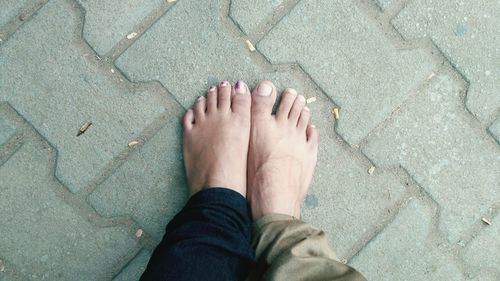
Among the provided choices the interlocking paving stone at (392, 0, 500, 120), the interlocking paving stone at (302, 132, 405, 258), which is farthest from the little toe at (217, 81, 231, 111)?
the interlocking paving stone at (392, 0, 500, 120)

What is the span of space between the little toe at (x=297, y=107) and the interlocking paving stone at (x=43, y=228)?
701 millimetres

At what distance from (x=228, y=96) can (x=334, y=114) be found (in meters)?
0.36

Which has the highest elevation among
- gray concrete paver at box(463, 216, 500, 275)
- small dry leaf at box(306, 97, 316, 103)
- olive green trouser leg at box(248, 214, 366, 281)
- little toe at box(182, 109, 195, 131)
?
little toe at box(182, 109, 195, 131)

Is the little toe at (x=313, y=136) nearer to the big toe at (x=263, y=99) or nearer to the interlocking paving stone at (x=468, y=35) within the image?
the big toe at (x=263, y=99)

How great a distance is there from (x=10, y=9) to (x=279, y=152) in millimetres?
1001

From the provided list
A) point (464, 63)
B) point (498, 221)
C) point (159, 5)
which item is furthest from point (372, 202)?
point (159, 5)

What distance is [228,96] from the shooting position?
1812mm

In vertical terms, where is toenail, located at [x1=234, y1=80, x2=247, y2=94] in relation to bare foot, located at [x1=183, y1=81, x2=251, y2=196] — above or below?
above

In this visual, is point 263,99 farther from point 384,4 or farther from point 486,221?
point 486,221

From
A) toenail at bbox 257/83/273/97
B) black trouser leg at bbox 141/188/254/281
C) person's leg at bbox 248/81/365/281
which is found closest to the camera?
black trouser leg at bbox 141/188/254/281

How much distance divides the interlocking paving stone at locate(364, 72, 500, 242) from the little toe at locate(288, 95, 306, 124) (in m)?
0.26

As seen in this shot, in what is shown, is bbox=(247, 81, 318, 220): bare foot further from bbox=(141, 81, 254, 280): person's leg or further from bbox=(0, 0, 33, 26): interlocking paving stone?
bbox=(0, 0, 33, 26): interlocking paving stone

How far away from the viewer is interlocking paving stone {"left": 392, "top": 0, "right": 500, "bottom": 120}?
1.83 metres

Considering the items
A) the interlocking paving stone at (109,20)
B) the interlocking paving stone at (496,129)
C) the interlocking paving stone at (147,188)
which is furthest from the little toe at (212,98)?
the interlocking paving stone at (496,129)
